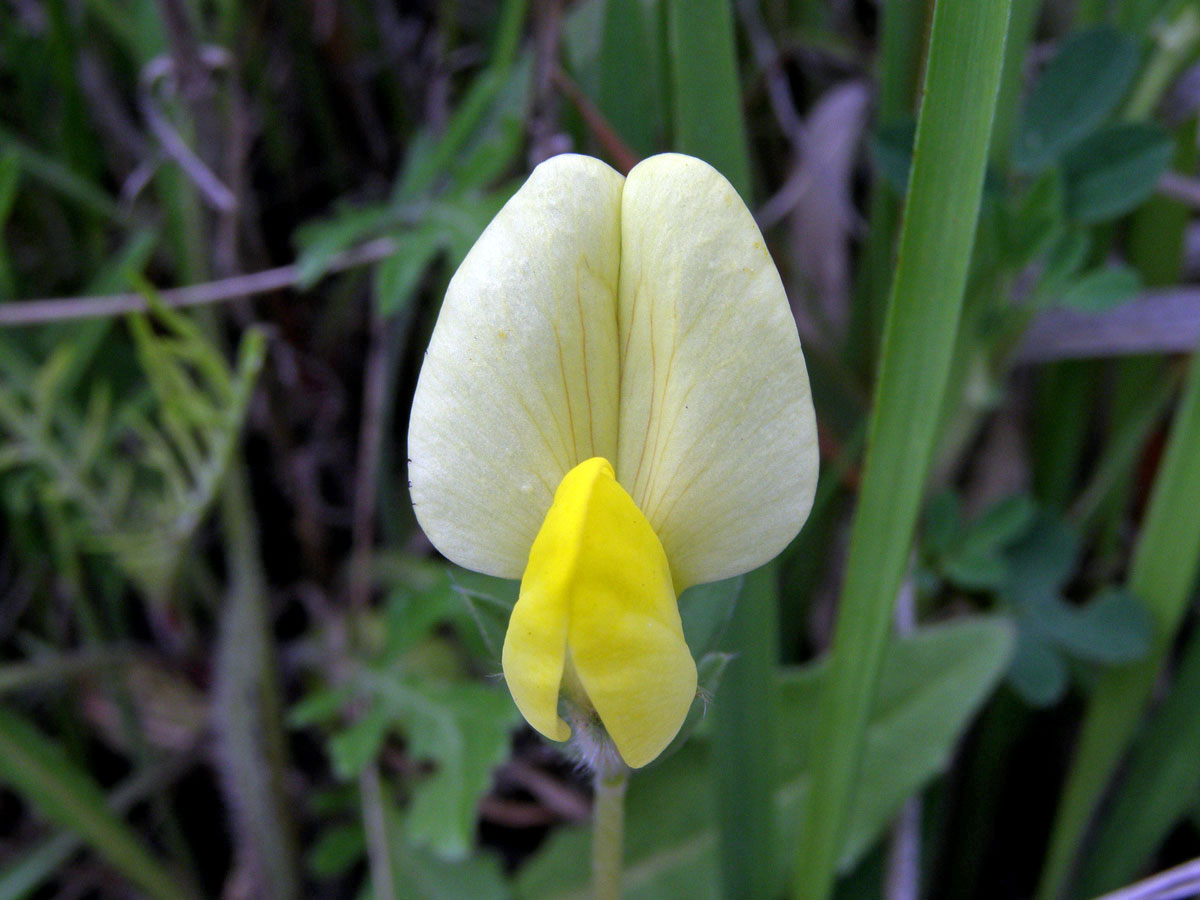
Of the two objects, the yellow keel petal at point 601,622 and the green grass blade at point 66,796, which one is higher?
the yellow keel petal at point 601,622

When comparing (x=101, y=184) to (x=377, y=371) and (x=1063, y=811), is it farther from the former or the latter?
(x=1063, y=811)

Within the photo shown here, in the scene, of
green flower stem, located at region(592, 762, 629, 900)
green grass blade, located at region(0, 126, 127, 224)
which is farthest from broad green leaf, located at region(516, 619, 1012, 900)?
green grass blade, located at region(0, 126, 127, 224)

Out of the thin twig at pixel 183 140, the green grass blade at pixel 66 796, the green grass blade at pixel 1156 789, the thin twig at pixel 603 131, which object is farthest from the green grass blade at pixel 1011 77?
the green grass blade at pixel 66 796

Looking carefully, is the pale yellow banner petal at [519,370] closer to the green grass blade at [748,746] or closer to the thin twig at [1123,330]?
the green grass blade at [748,746]

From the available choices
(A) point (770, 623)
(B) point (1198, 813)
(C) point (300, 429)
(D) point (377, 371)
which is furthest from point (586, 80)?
(B) point (1198, 813)

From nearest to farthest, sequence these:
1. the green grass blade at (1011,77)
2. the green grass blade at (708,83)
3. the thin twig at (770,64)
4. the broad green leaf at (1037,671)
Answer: the green grass blade at (708,83) → the green grass blade at (1011,77) → the broad green leaf at (1037,671) → the thin twig at (770,64)

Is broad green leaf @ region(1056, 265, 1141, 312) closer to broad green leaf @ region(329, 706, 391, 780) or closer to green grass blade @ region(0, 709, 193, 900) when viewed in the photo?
broad green leaf @ region(329, 706, 391, 780)
